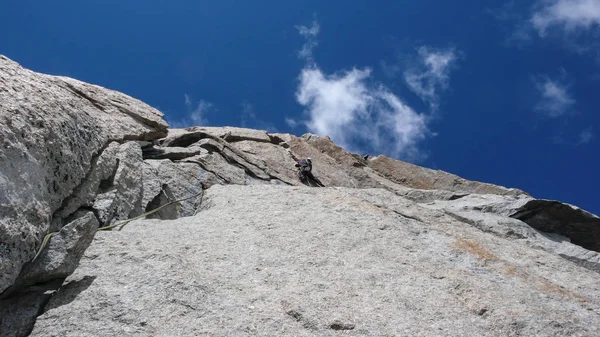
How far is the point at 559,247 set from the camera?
1366 cm

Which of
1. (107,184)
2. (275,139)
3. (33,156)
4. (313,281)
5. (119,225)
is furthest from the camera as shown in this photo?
(275,139)

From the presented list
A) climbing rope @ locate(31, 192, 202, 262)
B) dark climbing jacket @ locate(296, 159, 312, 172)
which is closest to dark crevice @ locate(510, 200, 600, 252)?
dark climbing jacket @ locate(296, 159, 312, 172)

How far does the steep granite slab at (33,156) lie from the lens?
706 centimetres

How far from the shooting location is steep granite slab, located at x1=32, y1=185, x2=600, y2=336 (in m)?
7.23

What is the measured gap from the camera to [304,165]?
19.7m

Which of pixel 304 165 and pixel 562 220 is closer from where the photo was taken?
pixel 562 220

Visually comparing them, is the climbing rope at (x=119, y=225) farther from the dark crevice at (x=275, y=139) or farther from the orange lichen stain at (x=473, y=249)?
the dark crevice at (x=275, y=139)

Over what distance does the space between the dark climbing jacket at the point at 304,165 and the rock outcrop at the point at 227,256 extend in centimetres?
595

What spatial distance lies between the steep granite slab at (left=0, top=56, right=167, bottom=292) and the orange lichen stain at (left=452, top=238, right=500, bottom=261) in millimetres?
6487

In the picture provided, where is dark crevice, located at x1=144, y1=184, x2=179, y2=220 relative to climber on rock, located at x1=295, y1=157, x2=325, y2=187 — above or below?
below

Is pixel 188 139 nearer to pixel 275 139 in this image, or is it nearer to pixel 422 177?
pixel 275 139

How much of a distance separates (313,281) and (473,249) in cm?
360

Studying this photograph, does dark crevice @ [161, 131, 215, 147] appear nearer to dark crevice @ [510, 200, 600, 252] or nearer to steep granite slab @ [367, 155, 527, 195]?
steep granite slab @ [367, 155, 527, 195]

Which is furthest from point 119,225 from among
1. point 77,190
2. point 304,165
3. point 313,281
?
point 304,165
